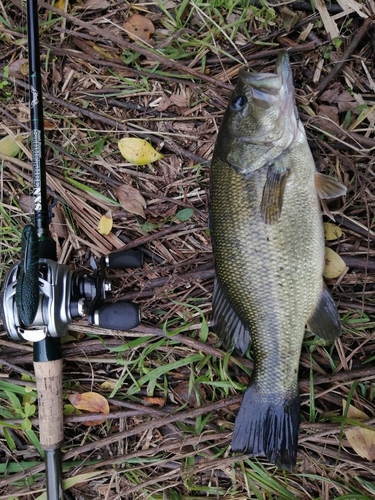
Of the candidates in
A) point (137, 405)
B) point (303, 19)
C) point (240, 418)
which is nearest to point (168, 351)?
point (137, 405)

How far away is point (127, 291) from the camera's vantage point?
8.63 ft

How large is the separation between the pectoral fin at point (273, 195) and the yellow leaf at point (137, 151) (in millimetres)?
762

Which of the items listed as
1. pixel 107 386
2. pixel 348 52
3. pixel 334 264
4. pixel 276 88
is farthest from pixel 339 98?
pixel 107 386

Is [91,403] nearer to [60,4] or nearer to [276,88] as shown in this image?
[276,88]

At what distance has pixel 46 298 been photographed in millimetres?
2223

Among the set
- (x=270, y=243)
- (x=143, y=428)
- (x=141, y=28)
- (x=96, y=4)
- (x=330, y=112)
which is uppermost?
(x=96, y=4)

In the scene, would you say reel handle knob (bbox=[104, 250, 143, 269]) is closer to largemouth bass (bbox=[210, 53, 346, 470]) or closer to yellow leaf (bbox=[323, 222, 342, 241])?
largemouth bass (bbox=[210, 53, 346, 470])

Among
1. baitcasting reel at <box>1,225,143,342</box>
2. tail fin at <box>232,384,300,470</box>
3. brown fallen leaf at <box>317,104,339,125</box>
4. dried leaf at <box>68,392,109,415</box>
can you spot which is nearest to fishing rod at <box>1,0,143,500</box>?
baitcasting reel at <box>1,225,143,342</box>

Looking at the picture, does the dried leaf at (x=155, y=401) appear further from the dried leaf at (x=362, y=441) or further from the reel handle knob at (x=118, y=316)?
the dried leaf at (x=362, y=441)

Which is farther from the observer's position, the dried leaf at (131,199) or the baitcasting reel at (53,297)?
the dried leaf at (131,199)

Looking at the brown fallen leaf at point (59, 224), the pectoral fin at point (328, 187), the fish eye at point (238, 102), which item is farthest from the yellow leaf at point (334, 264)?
the brown fallen leaf at point (59, 224)

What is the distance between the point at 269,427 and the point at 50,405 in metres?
1.21

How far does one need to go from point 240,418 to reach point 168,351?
571 millimetres

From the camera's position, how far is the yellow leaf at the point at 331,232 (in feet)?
7.89
